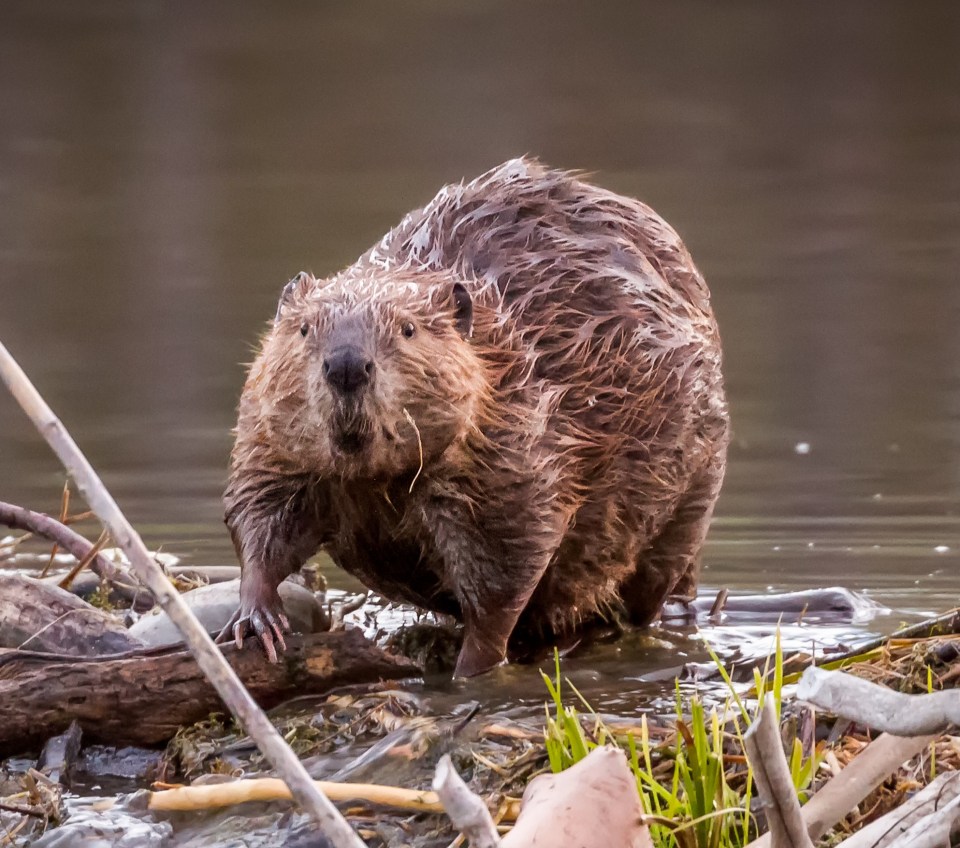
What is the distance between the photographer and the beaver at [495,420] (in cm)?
324

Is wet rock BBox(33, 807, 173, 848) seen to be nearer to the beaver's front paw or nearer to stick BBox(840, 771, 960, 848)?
the beaver's front paw

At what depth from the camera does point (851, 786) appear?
2.29m

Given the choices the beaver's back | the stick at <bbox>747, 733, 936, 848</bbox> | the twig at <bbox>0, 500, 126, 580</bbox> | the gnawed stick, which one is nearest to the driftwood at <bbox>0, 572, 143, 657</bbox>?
the twig at <bbox>0, 500, 126, 580</bbox>

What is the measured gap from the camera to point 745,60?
22.7 meters

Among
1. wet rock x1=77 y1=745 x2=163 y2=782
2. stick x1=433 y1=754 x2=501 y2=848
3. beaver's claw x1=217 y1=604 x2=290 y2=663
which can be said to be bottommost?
wet rock x1=77 y1=745 x2=163 y2=782

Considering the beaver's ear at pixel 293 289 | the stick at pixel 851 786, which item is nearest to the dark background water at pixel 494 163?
the beaver's ear at pixel 293 289

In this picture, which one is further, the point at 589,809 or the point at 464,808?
the point at 589,809

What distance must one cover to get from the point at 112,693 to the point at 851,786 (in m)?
1.40

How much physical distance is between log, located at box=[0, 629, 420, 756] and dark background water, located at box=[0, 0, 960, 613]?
186cm

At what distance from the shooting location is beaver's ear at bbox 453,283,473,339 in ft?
11.5

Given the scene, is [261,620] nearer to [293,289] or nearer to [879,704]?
[293,289]

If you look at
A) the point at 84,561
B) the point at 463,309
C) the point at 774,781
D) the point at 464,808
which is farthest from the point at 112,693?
the point at 464,808

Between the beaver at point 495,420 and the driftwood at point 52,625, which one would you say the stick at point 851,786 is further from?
the driftwood at point 52,625

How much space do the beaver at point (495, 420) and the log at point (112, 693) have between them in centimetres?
14
